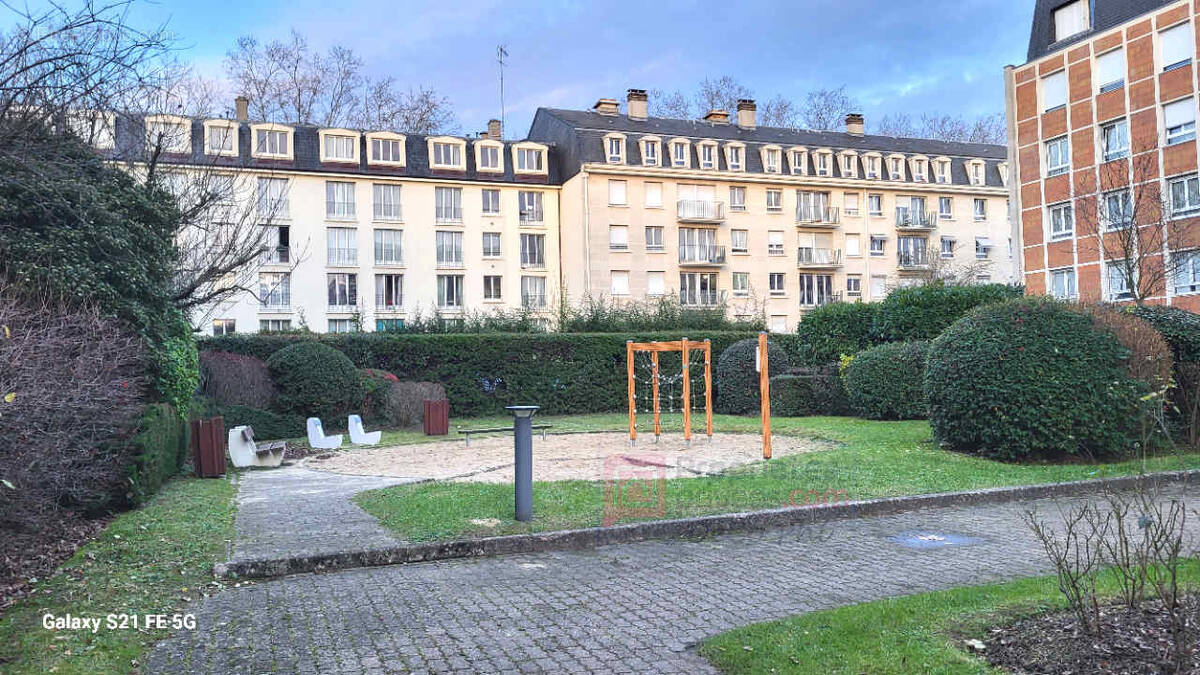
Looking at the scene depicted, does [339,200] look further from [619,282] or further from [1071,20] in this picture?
[1071,20]

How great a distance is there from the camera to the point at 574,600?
18.6ft

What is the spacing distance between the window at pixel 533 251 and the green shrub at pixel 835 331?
24842 millimetres

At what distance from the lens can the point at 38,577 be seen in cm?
645

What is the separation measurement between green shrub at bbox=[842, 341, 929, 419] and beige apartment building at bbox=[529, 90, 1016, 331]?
25.9 metres

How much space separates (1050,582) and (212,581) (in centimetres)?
573

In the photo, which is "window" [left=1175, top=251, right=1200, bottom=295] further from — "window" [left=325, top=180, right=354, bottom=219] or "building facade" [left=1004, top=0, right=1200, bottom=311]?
"window" [left=325, top=180, right=354, bottom=219]

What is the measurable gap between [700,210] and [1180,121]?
80.4ft

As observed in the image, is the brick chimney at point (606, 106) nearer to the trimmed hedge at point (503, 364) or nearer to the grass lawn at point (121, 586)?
the trimmed hedge at point (503, 364)

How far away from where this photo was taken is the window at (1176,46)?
29.7m

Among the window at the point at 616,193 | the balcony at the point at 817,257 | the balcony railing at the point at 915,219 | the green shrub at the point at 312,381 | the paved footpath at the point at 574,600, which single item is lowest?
the paved footpath at the point at 574,600

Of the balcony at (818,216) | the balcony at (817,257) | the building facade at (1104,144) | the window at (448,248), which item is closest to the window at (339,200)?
the window at (448,248)

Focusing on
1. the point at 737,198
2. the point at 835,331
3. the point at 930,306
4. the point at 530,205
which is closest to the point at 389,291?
the point at 530,205

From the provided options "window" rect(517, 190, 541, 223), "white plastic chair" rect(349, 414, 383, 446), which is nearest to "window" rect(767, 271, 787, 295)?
"window" rect(517, 190, 541, 223)

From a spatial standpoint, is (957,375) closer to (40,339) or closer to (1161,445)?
(1161,445)
